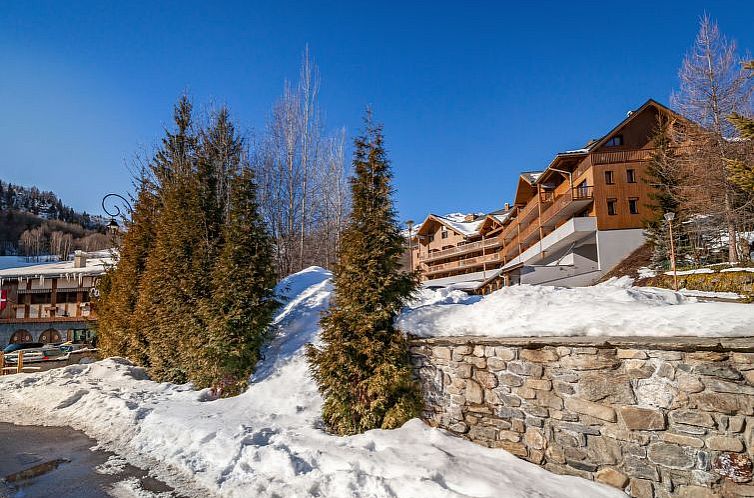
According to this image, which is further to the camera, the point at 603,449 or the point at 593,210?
the point at 593,210

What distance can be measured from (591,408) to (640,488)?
2.50 feet

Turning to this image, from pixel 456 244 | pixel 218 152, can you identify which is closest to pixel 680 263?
pixel 218 152

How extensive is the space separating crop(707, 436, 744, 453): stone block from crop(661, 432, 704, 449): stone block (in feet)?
0.23

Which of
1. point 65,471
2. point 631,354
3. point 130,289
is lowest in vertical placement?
point 65,471

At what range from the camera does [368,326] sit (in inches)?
243

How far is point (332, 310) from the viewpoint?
6652 mm

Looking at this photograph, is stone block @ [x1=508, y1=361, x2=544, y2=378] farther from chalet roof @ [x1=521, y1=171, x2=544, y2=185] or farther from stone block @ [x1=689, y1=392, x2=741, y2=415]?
chalet roof @ [x1=521, y1=171, x2=544, y2=185]

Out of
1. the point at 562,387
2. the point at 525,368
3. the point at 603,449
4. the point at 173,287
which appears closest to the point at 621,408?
the point at 603,449

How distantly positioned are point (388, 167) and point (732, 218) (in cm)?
1615

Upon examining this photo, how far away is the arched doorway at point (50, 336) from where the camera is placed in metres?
33.5

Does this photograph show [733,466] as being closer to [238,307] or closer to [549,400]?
[549,400]

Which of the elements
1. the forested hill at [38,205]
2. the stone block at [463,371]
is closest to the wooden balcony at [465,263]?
the stone block at [463,371]

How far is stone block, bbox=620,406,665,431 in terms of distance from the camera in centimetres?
386

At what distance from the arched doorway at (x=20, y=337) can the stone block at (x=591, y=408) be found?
138 feet
